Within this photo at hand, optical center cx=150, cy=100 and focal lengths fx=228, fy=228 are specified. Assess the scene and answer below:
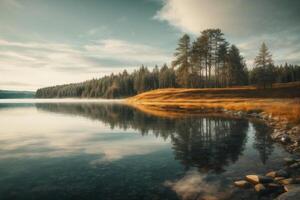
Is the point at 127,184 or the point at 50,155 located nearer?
the point at 127,184

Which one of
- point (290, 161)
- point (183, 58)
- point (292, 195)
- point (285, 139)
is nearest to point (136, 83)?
point (183, 58)

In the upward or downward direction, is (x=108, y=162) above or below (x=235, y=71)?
below

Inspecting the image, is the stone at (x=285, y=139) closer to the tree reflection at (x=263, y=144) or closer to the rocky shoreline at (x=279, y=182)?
the tree reflection at (x=263, y=144)

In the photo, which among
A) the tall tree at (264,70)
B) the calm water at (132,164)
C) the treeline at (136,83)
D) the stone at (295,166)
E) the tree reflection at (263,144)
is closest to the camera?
the calm water at (132,164)

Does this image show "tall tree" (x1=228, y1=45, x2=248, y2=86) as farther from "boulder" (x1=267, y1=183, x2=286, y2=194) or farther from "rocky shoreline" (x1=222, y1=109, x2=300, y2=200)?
"boulder" (x1=267, y1=183, x2=286, y2=194)

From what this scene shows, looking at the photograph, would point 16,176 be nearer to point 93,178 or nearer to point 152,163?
point 93,178

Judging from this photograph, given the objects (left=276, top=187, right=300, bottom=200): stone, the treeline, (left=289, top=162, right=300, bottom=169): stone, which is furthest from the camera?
the treeline

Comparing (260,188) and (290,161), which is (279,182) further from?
(290,161)

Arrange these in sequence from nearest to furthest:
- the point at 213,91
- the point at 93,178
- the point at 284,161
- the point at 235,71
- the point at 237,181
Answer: the point at 237,181
the point at 93,178
the point at 284,161
the point at 213,91
the point at 235,71

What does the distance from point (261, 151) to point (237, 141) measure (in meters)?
3.54

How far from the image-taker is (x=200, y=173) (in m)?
11.9

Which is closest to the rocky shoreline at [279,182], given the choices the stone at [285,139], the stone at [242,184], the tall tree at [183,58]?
the stone at [242,184]

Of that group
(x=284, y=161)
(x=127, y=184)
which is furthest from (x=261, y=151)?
(x=127, y=184)

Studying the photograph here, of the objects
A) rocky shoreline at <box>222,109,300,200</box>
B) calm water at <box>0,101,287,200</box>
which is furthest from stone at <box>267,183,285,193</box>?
calm water at <box>0,101,287,200</box>
